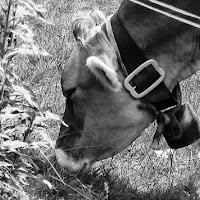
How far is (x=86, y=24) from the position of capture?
3.44 m

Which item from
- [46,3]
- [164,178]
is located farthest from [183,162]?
[46,3]

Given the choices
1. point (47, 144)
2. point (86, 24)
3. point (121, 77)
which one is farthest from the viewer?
point (86, 24)

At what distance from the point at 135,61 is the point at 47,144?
0.68 metres

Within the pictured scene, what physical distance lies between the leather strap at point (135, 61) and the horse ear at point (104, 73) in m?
0.08

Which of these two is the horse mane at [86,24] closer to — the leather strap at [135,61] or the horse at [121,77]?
the horse at [121,77]

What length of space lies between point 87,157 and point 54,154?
0.28 m

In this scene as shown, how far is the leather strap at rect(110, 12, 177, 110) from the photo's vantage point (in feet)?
10.6

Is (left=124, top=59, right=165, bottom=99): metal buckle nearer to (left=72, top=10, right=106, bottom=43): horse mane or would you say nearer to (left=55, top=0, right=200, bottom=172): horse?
(left=55, top=0, right=200, bottom=172): horse

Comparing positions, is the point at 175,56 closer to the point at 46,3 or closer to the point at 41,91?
the point at 41,91

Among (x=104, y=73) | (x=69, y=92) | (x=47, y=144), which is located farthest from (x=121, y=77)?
(x=47, y=144)

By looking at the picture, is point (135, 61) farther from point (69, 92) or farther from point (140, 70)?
point (69, 92)

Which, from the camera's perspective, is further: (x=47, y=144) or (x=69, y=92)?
(x=69, y=92)

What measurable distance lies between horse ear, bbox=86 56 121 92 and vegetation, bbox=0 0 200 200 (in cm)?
31

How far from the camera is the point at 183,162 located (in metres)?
4.33
